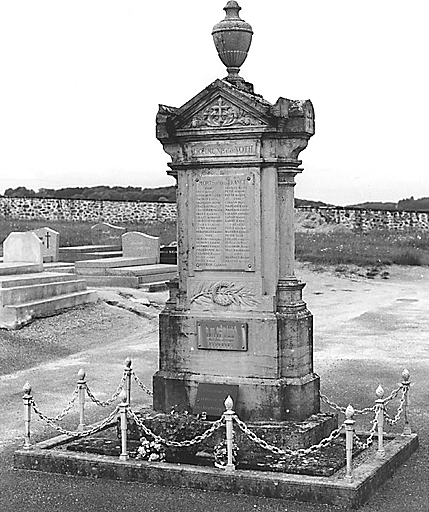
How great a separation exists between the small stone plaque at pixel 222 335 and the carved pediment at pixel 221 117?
1871 mm

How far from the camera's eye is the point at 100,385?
41.3 feet

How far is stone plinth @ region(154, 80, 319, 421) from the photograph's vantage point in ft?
29.6

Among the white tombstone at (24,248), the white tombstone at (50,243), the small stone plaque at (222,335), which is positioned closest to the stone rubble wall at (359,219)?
the white tombstone at (50,243)

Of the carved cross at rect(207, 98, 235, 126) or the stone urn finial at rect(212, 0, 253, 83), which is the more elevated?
the stone urn finial at rect(212, 0, 253, 83)

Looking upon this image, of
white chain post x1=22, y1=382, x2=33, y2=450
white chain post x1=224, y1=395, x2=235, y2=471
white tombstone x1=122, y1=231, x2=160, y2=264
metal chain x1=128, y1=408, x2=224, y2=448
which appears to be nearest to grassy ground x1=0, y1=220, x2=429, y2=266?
white tombstone x1=122, y1=231, x2=160, y2=264

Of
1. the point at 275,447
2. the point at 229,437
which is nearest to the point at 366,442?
the point at 275,447

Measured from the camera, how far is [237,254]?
9.20 m

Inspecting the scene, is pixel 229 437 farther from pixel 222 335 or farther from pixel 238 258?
pixel 238 258

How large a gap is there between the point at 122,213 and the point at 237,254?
36351mm

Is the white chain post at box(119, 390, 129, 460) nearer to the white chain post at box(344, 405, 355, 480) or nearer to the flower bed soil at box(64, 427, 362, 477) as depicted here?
the flower bed soil at box(64, 427, 362, 477)

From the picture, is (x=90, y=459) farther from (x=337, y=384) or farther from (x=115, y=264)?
(x=115, y=264)

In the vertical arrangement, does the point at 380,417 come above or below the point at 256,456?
above

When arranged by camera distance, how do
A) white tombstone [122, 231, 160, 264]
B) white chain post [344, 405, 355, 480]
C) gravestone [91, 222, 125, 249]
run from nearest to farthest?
white chain post [344, 405, 355, 480]
white tombstone [122, 231, 160, 264]
gravestone [91, 222, 125, 249]

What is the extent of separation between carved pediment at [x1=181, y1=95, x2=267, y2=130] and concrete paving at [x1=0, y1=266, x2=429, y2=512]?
3412 mm
